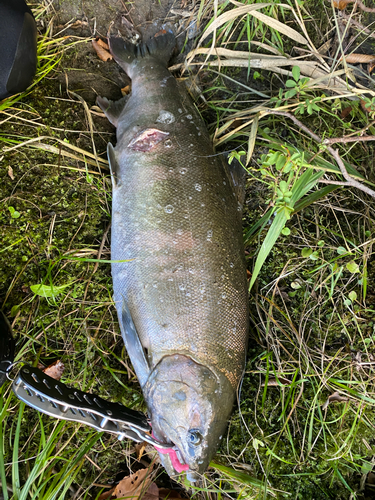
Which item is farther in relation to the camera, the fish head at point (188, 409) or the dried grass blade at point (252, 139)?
the dried grass blade at point (252, 139)

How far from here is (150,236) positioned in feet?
7.54

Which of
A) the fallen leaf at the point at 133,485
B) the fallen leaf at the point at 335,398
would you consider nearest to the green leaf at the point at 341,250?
the fallen leaf at the point at 335,398

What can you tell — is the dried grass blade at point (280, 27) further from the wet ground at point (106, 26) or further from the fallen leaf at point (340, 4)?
the wet ground at point (106, 26)

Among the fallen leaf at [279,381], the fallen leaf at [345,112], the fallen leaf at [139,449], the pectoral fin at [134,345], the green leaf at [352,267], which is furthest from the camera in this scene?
the fallen leaf at [345,112]

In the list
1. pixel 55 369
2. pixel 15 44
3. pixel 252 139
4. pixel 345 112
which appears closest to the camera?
pixel 15 44

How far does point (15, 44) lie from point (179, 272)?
2.01 m

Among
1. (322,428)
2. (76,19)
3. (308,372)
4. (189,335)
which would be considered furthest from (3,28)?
(322,428)

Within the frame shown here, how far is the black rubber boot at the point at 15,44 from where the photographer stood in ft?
7.63

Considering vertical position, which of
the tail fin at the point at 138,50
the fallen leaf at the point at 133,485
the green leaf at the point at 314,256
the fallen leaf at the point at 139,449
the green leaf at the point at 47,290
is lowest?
the fallen leaf at the point at 133,485

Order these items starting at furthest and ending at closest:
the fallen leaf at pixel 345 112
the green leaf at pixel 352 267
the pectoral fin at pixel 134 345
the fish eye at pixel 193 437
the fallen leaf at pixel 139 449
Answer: the fallen leaf at pixel 345 112, the fallen leaf at pixel 139 449, the green leaf at pixel 352 267, the pectoral fin at pixel 134 345, the fish eye at pixel 193 437

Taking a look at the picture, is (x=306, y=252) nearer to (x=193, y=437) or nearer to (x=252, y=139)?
(x=252, y=139)

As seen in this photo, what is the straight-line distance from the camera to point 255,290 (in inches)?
111

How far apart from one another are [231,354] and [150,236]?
984 mm

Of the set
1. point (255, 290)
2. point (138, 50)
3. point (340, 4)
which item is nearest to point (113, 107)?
point (138, 50)
